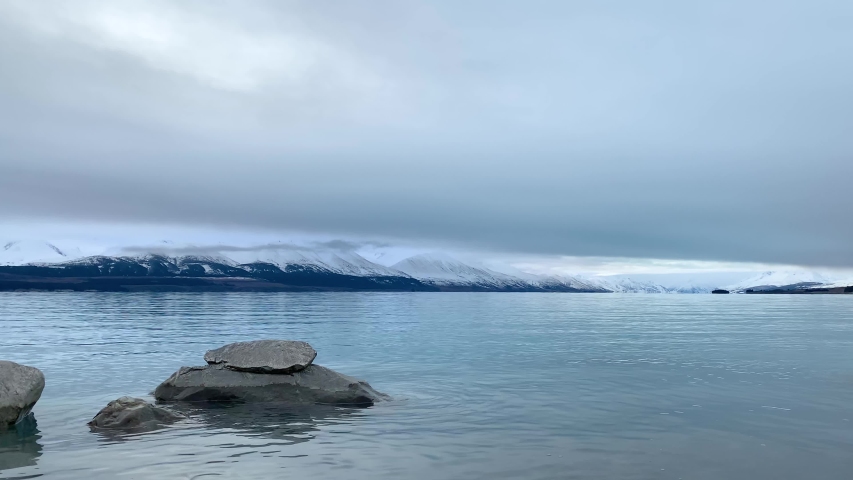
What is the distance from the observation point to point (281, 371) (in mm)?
27078

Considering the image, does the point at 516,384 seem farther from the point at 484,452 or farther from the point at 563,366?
the point at 484,452

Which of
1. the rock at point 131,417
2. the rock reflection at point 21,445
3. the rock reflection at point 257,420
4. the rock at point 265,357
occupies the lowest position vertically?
the rock reflection at point 21,445

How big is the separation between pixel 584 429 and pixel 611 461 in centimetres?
393

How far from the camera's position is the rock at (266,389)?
26.1m

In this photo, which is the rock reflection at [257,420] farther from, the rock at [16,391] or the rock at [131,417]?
the rock at [16,391]

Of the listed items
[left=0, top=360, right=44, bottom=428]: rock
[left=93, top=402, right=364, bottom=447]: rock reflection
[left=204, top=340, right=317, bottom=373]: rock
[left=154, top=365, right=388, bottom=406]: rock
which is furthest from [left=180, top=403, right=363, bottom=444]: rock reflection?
[left=0, top=360, right=44, bottom=428]: rock

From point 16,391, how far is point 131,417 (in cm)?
424

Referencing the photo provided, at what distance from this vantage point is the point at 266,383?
87.2 ft

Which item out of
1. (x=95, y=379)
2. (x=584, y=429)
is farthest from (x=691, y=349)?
(x=95, y=379)

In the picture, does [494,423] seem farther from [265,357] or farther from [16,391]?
[16,391]

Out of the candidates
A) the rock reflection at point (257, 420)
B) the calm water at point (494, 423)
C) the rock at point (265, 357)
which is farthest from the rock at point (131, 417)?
the rock at point (265, 357)

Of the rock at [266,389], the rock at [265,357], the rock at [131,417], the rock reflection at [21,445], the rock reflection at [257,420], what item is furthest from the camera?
the rock at [265,357]

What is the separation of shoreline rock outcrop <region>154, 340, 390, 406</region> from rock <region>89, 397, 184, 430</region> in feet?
13.6

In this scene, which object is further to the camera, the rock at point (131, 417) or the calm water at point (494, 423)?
the rock at point (131, 417)
